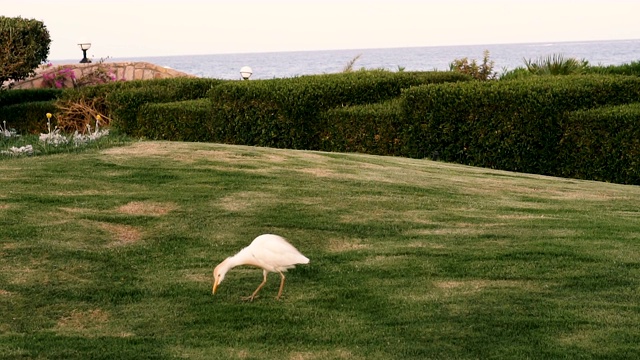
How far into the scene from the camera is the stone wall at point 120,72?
27578 millimetres

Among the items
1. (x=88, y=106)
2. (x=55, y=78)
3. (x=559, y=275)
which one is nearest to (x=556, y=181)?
(x=559, y=275)

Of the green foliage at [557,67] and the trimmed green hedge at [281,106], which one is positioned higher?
the green foliage at [557,67]

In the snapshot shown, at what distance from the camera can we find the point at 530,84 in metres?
15.9

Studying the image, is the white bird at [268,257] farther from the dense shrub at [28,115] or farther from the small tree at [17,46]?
the small tree at [17,46]

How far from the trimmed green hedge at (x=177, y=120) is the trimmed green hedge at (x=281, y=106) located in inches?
16.5

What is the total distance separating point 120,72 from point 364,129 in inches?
541

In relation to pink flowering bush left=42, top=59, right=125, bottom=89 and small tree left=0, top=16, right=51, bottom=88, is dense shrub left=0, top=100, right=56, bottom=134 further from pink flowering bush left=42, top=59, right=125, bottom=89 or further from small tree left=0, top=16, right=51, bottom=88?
pink flowering bush left=42, top=59, right=125, bottom=89

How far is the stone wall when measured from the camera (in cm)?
2758

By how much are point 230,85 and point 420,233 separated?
29.2 feet

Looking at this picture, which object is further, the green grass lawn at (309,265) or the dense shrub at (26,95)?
the dense shrub at (26,95)

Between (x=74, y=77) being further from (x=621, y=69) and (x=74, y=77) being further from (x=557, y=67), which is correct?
(x=621, y=69)

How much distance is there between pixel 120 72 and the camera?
28109 mm

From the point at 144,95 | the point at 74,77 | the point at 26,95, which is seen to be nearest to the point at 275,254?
the point at 144,95

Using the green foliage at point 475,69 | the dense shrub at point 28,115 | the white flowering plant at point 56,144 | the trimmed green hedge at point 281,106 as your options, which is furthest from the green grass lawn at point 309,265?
the green foliage at point 475,69
